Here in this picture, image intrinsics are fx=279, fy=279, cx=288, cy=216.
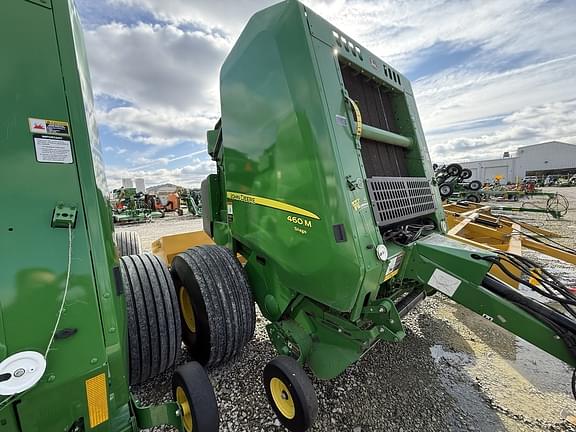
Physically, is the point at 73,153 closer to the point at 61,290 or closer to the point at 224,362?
the point at 61,290

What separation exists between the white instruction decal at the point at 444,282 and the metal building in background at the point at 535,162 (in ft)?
209

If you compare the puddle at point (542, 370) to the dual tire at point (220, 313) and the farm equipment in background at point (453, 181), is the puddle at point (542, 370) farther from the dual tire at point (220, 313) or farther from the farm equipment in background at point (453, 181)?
the farm equipment in background at point (453, 181)

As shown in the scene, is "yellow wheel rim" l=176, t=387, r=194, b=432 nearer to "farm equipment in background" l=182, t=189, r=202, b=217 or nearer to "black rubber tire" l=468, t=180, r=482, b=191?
"farm equipment in background" l=182, t=189, r=202, b=217

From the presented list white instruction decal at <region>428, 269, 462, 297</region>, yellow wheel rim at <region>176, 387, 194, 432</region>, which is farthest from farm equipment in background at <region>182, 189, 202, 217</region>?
white instruction decal at <region>428, 269, 462, 297</region>

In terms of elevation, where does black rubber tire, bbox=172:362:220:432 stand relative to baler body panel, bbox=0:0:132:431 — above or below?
below

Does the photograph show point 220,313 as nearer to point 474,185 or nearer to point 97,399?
point 97,399

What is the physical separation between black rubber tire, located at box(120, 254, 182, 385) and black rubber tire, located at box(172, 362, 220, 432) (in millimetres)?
554

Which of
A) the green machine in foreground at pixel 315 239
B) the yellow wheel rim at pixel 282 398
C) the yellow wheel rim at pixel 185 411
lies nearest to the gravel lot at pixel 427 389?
the yellow wheel rim at pixel 282 398

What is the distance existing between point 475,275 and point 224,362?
76.5 inches

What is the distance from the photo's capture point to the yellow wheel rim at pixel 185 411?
1427 mm

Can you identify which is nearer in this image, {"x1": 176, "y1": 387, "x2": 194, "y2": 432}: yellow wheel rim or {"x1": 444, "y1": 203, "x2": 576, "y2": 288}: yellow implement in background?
{"x1": 176, "y1": 387, "x2": 194, "y2": 432}: yellow wheel rim

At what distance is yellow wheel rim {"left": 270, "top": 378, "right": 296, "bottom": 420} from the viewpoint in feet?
5.82

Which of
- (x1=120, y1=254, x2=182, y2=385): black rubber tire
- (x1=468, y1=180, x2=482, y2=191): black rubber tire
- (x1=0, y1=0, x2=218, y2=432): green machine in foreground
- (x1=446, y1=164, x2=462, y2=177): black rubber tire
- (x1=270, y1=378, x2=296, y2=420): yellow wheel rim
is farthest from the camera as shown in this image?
(x1=468, y1=180, x2=482, y2=191): black rubber tire

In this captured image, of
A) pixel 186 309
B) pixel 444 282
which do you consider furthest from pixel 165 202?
pixel 444 282
